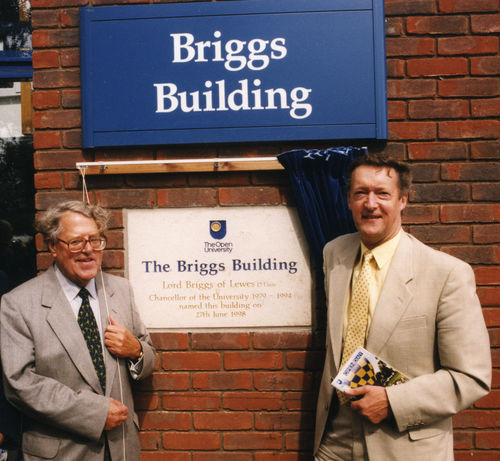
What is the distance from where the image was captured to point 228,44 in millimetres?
2584

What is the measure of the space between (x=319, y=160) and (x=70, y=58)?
4.99ft

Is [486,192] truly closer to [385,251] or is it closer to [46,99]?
[385,251]

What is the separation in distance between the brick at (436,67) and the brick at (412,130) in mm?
271

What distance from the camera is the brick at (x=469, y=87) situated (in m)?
2.58

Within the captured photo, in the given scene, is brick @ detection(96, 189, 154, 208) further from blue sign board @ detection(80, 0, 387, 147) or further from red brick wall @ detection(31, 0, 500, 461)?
blue sign board @ detection(80, 0, 387, 147)

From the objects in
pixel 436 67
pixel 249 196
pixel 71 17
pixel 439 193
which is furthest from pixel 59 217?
pixel 436 67

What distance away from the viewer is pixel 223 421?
2.66 meters

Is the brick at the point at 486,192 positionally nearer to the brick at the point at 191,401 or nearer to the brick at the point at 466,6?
the brick at the point at 466,6

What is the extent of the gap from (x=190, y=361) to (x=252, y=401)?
412 mm

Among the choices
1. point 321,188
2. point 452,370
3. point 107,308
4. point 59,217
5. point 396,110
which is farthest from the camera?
point 396,110

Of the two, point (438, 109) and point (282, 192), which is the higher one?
point (438, 109)

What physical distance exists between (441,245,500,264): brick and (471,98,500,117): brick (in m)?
0.72

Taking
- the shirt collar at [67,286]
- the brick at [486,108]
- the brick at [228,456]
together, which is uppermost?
the brick at [486,108]

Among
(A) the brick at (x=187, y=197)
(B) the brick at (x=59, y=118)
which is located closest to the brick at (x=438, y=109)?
(A) the brick at (x=187, y=197)
